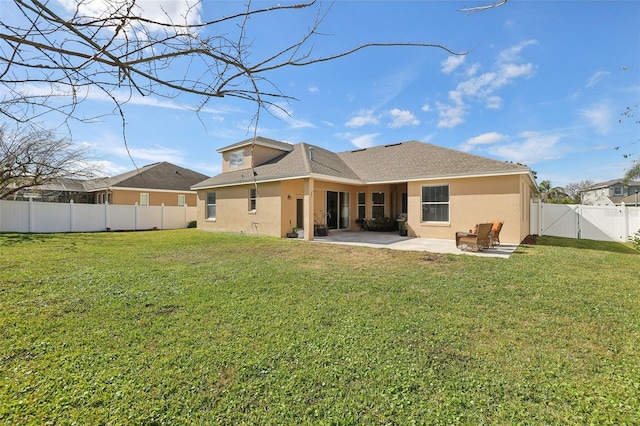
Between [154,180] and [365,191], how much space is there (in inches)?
758

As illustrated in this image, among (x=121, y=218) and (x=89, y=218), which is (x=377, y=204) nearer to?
(x=121, y=218)

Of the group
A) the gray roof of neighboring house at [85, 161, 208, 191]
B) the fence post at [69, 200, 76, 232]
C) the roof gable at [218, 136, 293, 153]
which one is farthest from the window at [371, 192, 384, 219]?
the fence post at [69, 200, 76, 232]

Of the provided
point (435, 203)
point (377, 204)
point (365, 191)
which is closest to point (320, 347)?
point (435, 203)

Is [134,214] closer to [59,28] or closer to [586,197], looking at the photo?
[59,28]

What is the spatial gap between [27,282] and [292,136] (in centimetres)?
744

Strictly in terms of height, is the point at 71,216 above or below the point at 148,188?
below

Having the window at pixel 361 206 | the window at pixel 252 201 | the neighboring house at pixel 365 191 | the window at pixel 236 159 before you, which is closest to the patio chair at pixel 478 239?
the neighboring house at pixel 365 191

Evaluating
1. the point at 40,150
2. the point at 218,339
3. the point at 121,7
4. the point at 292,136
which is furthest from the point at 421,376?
the point at 40,150

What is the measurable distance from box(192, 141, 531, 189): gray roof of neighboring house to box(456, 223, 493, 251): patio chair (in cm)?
307

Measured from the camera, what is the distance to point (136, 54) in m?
1.58

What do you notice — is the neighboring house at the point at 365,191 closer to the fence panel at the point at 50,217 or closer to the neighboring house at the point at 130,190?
the neighboring house at the point at 130,190

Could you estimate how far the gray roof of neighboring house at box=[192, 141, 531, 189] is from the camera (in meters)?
12.6

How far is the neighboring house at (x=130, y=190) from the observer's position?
2316cm

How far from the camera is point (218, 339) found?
3.72m
